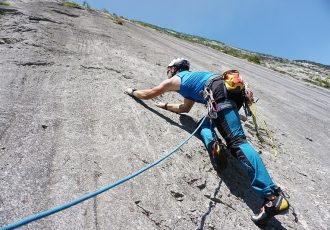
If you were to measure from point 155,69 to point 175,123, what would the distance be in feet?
10.3

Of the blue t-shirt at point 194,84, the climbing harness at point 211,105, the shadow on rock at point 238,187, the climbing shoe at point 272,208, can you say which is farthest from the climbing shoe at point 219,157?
the blue t-shirt at point 194,84

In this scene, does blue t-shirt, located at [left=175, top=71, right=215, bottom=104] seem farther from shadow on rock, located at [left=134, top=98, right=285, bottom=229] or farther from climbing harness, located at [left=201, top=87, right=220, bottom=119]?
shadow on rock, located at [left=134, top=98, right=285, bottom=229]

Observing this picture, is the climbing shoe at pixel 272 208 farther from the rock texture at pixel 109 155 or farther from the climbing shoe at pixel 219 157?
the climbing shoe at pixel 219 157

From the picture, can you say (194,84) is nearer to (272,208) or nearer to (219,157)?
(219,157)

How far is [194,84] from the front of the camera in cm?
488

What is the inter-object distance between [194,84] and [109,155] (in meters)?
1.82

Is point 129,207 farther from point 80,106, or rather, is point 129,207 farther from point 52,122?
point 80,106

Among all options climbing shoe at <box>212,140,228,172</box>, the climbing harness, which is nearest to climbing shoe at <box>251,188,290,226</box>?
climbing shoe at <box>212,140,228,172</box>

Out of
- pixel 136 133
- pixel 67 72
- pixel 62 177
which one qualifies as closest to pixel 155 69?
pixel 67 72

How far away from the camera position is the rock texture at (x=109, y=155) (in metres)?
3.03

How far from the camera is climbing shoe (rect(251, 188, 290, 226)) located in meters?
3.29

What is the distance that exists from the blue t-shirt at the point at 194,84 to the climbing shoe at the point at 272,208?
1895 mm

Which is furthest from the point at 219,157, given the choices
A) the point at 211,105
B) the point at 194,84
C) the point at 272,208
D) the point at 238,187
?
the point at 194,84

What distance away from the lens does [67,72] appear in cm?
594
